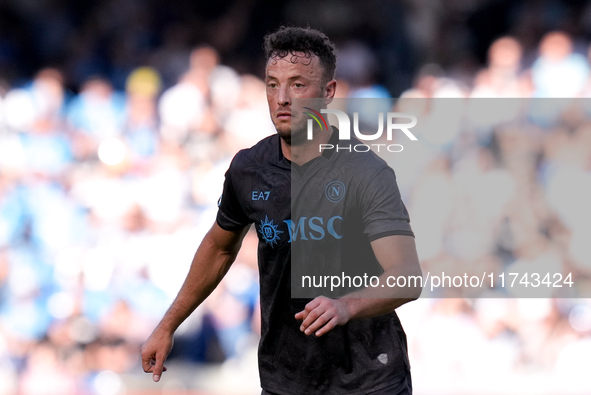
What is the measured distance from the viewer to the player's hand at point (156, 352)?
9.08 feet

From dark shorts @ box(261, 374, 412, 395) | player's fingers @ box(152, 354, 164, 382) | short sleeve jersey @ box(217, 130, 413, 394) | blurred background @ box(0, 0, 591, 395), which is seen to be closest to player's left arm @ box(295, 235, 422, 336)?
short sleeve jersey @ box(217, 130, 413, 394)

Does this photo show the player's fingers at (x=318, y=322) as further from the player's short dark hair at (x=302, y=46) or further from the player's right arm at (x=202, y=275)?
the player's short dark hair at (x=302, y=46)

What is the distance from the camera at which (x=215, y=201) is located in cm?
577

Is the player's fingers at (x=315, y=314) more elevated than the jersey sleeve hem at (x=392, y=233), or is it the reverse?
the jersey sleeve hem at (x=392, y=233)

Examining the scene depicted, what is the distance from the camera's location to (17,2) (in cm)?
703

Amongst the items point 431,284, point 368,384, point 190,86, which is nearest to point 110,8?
point 190,86

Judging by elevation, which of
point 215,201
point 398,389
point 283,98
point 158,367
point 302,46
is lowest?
point 398,389

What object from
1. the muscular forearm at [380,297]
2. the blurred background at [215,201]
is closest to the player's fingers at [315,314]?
the muscular forearm at [380,297]

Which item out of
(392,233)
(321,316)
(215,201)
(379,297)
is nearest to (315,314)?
(321,316)

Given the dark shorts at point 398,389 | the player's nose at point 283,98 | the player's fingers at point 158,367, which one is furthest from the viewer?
the player's fingers at point 158,367

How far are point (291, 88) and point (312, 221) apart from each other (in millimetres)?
475

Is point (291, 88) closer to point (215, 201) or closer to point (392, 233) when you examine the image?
point (392, 233)

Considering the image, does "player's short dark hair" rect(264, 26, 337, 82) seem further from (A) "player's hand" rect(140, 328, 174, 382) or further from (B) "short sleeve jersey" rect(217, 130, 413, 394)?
(A) "player's hand" rect(140, 328, 174, 382)

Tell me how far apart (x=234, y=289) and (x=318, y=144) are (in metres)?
3.20
